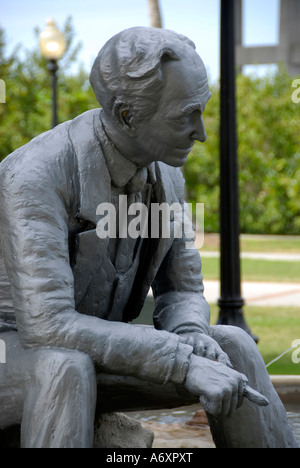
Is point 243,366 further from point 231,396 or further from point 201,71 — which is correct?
point 201,71

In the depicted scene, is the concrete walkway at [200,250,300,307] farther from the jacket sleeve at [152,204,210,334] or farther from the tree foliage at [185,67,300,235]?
the tree foliage at [185,67,300,235]

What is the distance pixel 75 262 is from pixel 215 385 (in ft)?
2.16

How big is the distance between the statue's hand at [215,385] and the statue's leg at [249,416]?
0.31 m

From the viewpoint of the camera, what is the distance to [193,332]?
2.70 m

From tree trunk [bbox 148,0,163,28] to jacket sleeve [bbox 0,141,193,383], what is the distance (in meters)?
11.7

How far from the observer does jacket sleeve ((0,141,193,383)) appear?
242 centimetres

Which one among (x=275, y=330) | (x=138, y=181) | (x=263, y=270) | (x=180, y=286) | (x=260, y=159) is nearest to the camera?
(x=138, y=181)

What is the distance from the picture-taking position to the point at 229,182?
264 inches

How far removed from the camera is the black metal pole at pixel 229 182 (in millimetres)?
6668

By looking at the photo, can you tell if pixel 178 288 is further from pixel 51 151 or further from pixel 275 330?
pixel 275 330

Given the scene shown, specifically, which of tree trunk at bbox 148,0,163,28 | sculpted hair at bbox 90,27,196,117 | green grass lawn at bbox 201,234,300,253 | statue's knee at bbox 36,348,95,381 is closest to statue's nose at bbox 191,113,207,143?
sculpted hair at bbox 90,27,196,117

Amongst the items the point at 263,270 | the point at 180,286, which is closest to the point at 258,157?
the point at 263,270

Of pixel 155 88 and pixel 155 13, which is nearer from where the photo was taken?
pixel 155 88

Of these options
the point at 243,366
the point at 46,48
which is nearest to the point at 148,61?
the point at 243,366
